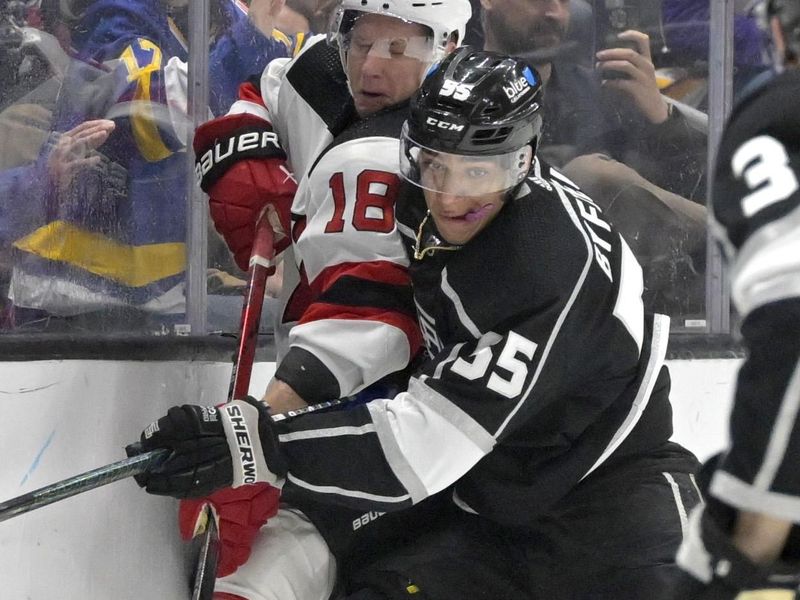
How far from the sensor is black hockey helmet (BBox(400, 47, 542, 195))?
1675mm

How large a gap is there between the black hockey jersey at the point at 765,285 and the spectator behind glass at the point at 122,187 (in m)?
1.00

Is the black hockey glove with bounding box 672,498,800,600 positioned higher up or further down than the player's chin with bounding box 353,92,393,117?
higher up

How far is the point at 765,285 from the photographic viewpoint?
0.92 meters

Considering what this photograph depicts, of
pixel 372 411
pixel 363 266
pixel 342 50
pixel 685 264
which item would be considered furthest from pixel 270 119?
pixel 685 264

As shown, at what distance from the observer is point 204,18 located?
239 centimetres

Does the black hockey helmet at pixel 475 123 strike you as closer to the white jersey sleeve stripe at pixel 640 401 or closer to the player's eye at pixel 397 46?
the player's eye at pixel 397 46

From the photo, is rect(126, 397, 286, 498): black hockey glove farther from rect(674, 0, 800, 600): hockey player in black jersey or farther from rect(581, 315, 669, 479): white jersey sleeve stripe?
rect(674, 0, 800, 600): hockey player in black jersey

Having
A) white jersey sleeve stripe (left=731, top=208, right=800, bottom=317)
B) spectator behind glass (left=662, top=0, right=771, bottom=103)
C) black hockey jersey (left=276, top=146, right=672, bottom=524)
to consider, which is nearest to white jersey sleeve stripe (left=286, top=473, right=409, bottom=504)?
black hockey jersey (left=276, top=146, right=672, bottom=524)

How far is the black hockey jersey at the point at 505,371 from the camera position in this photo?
1.63 m

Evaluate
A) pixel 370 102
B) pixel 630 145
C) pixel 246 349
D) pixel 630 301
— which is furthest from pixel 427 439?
pixel 630 145

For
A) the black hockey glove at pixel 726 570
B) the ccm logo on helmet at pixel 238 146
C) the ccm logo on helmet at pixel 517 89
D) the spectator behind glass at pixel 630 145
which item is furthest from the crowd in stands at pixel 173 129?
the black hockey glove at pixel 726 570

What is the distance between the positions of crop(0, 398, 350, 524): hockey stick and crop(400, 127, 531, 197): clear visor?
335mm

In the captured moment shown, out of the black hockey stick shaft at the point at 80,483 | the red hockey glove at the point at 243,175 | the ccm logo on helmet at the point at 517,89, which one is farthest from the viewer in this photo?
the red hockey glove at the point at 243,175

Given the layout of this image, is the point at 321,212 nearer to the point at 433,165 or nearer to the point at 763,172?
the point at 433,165
